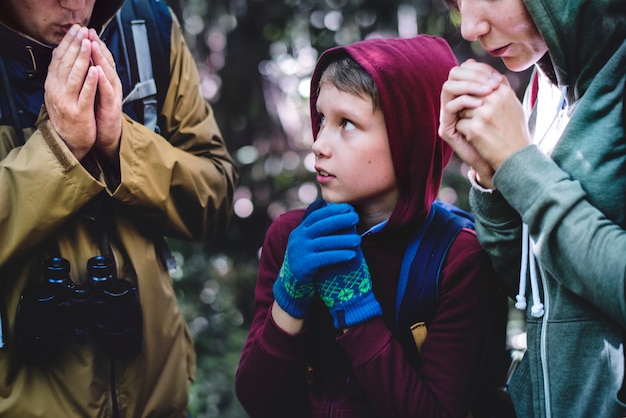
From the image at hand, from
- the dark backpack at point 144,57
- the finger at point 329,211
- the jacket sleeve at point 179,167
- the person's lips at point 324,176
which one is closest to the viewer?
the finger at point 329,211

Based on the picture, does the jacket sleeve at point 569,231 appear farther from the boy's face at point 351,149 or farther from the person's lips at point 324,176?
the person's lips at point 324,176

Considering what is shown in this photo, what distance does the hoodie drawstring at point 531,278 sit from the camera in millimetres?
1768

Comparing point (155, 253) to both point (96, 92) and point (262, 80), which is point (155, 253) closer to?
point (96, 92)

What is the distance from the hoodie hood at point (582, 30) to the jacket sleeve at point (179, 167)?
129 cm

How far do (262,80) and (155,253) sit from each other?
255 centimetres

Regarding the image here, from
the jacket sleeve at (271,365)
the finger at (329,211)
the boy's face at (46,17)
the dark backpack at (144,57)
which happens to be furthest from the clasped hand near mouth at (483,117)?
the boy's face at (46,17)

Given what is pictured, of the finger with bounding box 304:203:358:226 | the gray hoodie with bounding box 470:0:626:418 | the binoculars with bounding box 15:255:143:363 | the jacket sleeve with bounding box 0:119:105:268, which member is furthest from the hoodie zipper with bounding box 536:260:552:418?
the jacket sleeve with bounding box 0:119:105:268

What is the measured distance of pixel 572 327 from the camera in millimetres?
1662

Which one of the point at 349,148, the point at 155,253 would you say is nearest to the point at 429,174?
the point at 349,148

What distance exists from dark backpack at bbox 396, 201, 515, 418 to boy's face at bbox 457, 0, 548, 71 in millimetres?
575

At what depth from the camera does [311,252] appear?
1917mm

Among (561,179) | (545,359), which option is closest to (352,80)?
(561,179)

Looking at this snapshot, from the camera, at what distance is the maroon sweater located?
75.3 inches

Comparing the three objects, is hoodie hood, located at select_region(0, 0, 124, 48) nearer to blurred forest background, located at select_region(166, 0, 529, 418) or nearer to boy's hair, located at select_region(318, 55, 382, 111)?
boy's hair, located at select_region(318, 55, 382, 111)
